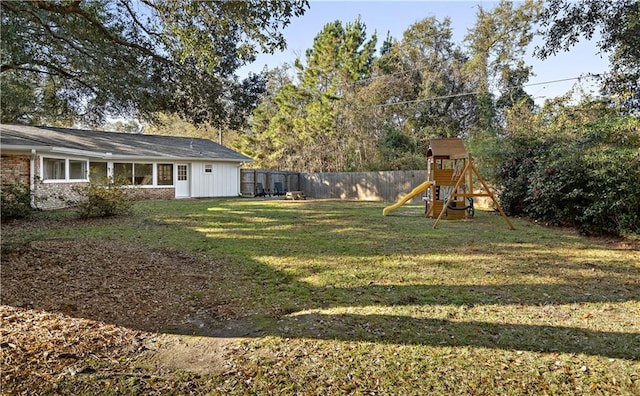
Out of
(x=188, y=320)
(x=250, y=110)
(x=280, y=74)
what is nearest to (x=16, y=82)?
(x=250, y=110)

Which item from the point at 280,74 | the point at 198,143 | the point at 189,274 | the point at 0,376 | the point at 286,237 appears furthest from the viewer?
the point at 280,74

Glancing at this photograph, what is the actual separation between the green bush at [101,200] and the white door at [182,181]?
9.03 m

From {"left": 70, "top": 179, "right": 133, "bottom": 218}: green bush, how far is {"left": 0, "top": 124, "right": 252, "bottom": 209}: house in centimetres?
180

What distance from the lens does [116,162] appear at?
17.5m

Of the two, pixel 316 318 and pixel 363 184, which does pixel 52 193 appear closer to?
pixel 316 318

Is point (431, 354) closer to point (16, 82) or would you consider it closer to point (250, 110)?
point (250, 110)

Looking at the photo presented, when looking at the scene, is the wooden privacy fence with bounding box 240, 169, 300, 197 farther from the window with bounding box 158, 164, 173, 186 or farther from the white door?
the window with bounding box 158, 164, 173, 186

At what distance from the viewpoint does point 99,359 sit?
8.65 feet

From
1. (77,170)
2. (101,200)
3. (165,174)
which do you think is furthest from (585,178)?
(165,174)

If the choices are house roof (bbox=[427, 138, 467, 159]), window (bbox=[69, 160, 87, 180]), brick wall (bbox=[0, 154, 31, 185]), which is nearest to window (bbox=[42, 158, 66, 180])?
window (bbox=[69, 160, 87, 180])

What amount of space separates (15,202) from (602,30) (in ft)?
43.0

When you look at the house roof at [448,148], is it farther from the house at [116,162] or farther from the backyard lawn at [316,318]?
the house at [116,162]

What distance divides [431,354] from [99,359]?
2.36 meters

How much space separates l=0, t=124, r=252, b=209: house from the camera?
11594mm
